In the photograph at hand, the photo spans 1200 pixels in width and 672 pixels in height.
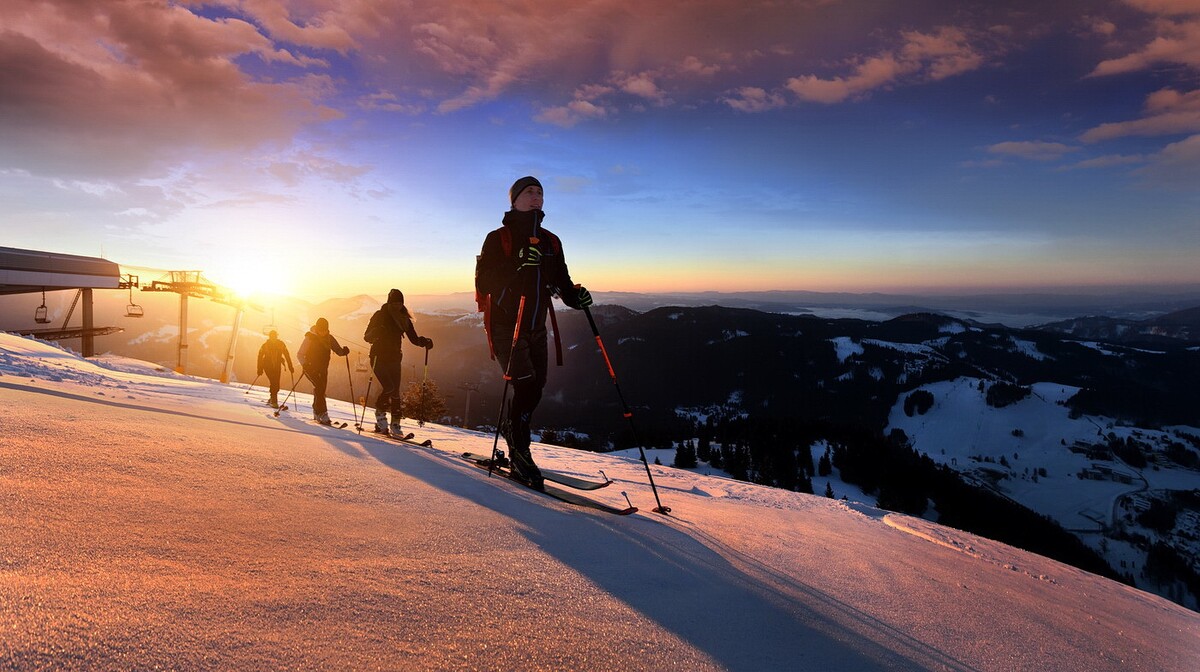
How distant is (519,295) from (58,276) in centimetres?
3416

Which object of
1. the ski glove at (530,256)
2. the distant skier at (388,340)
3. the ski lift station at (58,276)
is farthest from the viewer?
the ski lift station at (58,276)

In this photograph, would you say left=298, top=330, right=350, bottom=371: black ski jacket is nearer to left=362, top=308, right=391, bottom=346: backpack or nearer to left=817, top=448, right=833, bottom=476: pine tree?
left=362, top=308, right=391, bottom=346: backpack

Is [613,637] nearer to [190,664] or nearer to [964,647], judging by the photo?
[190,664]

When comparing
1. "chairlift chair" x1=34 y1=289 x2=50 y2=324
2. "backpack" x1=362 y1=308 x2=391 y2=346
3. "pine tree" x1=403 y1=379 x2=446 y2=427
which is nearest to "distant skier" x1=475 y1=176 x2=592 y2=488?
"backpack" x1=362 y1=308 x2=391 y2=346

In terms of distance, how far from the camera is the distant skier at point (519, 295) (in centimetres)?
568

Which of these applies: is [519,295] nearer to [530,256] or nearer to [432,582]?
[530,256]

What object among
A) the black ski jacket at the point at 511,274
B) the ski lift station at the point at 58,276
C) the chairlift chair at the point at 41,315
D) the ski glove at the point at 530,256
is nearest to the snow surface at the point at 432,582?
the black ski jacket at the point at 511,274

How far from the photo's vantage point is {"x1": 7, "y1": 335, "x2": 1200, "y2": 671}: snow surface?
1713 mm

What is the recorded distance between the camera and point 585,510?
4414 mm

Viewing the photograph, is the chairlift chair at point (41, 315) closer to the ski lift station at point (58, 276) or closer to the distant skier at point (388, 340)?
the ski lift station at point (58, 276)

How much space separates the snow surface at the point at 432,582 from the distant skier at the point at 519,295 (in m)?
1.12

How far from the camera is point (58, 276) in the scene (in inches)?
1048

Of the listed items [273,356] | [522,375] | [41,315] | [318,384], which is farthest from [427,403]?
[522,375]

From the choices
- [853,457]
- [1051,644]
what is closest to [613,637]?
[1051,644]
